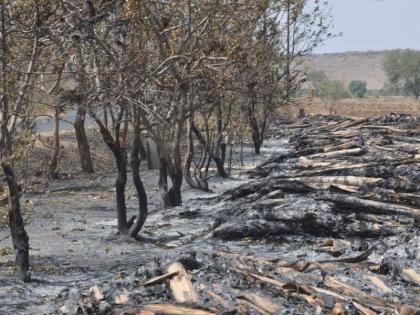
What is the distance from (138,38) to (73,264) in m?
4.13

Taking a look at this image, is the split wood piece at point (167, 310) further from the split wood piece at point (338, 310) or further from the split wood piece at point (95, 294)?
the split wood piece at point (338, 310)

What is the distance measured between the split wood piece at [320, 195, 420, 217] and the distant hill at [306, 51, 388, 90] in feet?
530

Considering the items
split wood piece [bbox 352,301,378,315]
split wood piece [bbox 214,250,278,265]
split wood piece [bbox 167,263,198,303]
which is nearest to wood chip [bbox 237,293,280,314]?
split wood piece [bbox 167,263,198,303]

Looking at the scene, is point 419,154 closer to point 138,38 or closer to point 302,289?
point 138,38

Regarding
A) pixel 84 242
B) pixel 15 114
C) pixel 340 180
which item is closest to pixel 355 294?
pixel 15 114

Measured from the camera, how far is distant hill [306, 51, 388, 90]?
572 ft

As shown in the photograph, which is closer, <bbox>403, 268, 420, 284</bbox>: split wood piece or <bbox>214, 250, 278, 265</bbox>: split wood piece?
<bbox>403, 268, 420, 284</bbox>: split wood piece

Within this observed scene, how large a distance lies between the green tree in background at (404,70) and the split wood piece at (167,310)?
107778mm

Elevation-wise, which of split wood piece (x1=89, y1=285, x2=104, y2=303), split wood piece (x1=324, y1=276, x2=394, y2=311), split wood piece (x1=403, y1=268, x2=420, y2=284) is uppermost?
split wood piece (x1=89, y1=285, x2=104, y2=303)

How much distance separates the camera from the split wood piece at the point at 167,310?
6.43m

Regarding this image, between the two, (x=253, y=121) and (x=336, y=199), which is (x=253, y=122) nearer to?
(x=253, y=121)

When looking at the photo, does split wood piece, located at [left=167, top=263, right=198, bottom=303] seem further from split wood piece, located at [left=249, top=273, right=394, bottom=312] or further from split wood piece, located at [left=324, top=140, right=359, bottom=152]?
split wood piece, located at [left=324, top=140, right=359, bottom=152]

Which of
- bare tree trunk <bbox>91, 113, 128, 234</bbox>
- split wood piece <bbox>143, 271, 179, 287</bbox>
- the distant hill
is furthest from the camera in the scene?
the distant hill

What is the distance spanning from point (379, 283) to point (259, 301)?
1640 mm
